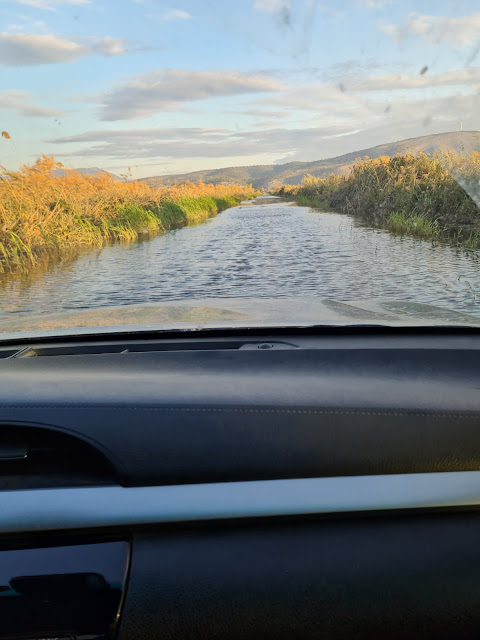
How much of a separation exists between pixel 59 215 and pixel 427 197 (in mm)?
9878

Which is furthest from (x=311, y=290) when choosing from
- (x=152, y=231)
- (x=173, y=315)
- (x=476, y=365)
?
(x=152, y=231)

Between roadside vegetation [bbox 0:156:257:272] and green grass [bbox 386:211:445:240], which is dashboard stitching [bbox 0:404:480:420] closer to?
roadside vegetation [bbox 0:156:257:272]

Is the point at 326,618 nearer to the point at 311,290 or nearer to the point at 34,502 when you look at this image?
the point at 34,502

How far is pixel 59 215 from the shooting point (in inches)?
598

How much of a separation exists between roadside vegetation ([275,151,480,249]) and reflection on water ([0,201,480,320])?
35.4 inches

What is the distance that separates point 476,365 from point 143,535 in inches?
39.7

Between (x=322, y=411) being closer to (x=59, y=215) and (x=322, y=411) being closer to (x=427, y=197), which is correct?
(x=59, y=215)

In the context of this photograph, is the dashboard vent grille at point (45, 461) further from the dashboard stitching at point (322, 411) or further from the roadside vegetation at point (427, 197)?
the roadside vegetation at point (427, 197)

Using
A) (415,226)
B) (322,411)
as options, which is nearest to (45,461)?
(322,411)

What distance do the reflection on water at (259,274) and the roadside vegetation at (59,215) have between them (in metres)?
0.71

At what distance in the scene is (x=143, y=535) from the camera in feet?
4.38

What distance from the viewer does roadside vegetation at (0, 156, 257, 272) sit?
42.6 feet

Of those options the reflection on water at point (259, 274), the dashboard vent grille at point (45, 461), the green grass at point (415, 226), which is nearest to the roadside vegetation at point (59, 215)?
the reflection on water at point (259, 274)

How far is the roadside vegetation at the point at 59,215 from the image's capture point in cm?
1298
